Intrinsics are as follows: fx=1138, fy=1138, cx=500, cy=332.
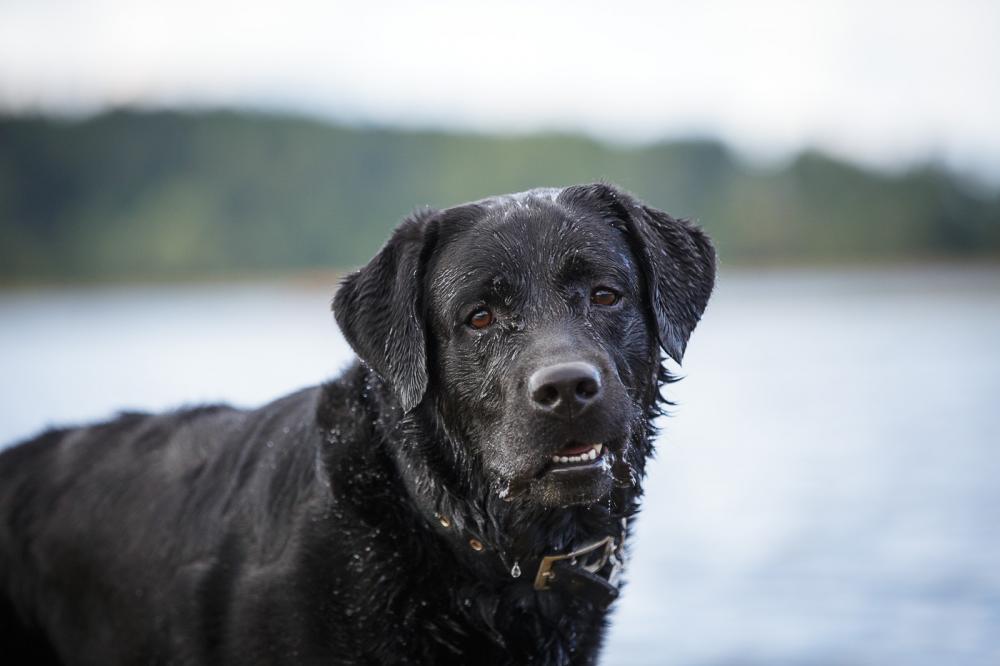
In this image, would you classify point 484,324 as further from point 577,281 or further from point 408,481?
point 408,481

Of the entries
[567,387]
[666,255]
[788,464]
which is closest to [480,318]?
[567,387]

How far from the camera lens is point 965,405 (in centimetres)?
1820

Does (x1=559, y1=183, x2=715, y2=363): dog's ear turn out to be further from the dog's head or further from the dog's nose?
the dog's nose

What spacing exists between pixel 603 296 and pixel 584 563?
0.96 metres

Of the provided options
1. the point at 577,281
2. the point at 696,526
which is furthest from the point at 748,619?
the point at 577,281

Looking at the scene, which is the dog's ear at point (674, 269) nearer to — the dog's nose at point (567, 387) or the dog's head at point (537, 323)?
the dog's head at point (537, 323)

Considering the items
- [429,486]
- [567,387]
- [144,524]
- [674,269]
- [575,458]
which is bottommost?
[144,524]

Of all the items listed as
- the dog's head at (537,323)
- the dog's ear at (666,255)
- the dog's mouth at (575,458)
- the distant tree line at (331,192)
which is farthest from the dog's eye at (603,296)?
the distant tree line at (331,192)

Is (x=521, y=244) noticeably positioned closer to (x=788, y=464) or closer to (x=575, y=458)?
(x=575, y=458)

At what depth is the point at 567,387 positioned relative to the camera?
3.66 meters

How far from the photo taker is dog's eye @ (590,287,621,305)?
13.4ft

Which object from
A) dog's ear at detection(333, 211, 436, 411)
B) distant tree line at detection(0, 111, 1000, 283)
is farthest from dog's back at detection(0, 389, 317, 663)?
distant tree line at detection(0, 111, 1000, 283)

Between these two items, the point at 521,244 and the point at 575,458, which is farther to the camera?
the point at 521,244

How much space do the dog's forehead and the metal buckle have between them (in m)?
0.97
